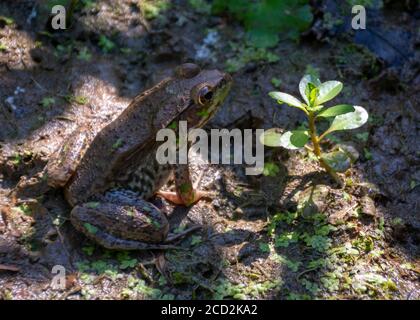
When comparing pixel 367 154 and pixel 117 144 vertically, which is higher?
pixel 117 144

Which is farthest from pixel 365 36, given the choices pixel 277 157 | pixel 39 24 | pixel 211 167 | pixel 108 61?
pixel 39 24

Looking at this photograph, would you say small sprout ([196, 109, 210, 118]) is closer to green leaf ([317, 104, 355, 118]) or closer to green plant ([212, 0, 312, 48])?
green leaf ([317, 104, 355, 118])

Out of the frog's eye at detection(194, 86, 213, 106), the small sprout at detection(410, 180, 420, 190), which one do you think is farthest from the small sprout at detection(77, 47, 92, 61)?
the small sprout at detection(410, 180, 420, 190)

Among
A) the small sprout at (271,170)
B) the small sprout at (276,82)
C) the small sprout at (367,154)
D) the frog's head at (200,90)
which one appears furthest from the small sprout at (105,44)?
the small sprout at (367,154)

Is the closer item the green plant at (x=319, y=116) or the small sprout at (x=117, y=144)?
the green plant at (x=319, y=116)

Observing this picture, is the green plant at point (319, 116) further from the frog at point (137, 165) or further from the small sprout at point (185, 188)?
the small sprout at point (185, 188)

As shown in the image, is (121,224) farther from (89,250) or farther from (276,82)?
(276,82)

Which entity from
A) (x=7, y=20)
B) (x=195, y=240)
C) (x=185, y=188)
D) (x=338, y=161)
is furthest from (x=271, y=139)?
(x=7, y=20)
